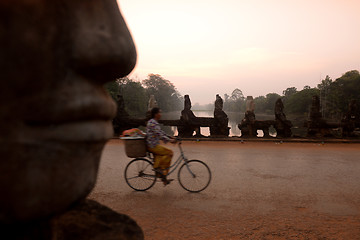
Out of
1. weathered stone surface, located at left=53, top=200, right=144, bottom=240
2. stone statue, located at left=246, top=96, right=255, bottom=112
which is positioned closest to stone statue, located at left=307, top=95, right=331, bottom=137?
stone statue, located at left=246, top=96, right=255, bottom=112

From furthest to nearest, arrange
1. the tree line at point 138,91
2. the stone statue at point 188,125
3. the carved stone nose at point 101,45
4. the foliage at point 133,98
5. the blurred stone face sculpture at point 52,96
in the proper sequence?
the foliage at point 133,98 < the tree line at point 138,91 < the stone statue at point 188,125 < the carved stone nose at point 101,45 < the blurred stone face sculpture at point 52,96

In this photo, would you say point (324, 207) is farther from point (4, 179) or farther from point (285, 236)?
point (4, 179)

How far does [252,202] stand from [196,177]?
1391 millimetres

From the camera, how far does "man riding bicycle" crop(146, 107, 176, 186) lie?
5343mm

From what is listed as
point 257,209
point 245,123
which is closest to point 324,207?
Answer: point 257,209

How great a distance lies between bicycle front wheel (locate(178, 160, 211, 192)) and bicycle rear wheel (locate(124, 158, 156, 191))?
0.68 meters

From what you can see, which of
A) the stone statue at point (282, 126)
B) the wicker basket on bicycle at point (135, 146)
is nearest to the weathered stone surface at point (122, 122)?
the stone statue at point (282, 126)

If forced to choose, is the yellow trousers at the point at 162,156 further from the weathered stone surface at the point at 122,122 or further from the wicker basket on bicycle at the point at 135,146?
the weathered stone surface at the point at 122,122

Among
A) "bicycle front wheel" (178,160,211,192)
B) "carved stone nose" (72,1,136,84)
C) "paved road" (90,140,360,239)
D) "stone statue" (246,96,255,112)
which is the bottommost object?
"paved road" (90,140,360,239)

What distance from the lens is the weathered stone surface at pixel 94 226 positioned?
150 centimetres

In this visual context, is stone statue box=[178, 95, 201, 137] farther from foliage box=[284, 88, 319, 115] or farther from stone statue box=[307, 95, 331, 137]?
foliage box=[284, 88, 319, 115]

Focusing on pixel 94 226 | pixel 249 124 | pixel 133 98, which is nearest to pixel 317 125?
pixel 249 124

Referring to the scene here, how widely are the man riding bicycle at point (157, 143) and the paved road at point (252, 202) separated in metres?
0.58

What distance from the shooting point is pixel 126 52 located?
1.19 metres
